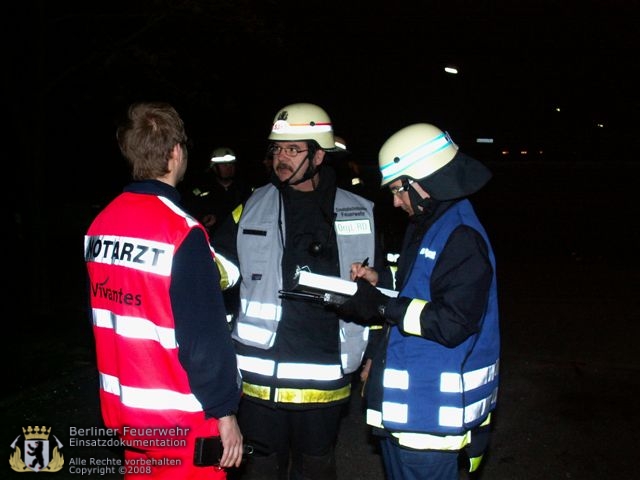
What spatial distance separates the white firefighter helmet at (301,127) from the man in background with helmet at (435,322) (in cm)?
77

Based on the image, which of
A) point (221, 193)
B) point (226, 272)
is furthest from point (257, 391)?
point (221, 193)

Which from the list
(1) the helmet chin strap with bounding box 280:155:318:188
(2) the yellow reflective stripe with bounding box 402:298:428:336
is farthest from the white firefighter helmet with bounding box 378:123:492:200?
(1) the helmet chin strap with bounding box 280:155:318:188

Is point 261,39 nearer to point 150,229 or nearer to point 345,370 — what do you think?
point 345,370

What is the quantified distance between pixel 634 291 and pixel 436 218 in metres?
9.21

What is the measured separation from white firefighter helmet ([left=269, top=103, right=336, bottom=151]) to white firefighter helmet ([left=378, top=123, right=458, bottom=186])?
761 mm

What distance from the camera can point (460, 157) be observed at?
2936 mm

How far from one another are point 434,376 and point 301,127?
1.63 meters

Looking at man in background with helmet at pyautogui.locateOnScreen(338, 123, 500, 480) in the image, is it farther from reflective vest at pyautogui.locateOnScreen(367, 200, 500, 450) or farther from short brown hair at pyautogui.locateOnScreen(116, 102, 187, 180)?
short brown hair at pyautogui.locateOnScreen(116, 102, 187, 180)

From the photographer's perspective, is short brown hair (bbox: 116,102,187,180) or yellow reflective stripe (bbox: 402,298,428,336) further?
yellow reflective stripe (bbox: 402,298,428,336)

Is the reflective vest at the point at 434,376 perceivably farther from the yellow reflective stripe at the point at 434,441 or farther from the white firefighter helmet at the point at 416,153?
the white firefighter helmet at the point at 416,153

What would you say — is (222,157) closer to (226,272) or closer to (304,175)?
(304,175)

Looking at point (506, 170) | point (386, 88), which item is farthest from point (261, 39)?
point (506, 170)

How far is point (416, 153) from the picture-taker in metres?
2.90

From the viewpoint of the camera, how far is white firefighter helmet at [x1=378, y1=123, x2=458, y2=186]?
9.46ft
